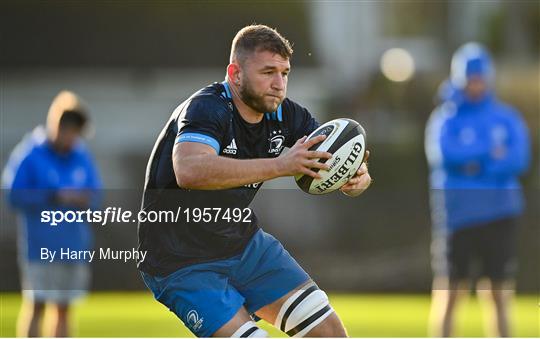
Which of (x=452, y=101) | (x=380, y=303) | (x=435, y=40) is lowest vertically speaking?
(x=380, y=303)

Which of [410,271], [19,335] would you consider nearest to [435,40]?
[410,271]

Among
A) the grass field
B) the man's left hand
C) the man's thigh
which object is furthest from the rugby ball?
the grass field

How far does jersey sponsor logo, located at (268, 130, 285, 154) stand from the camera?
4648 millimetres

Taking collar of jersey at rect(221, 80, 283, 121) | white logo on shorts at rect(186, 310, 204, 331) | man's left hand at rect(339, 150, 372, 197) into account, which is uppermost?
collar of jersey at rect(221, 80, 283, 121)

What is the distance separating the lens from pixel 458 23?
20203 mm

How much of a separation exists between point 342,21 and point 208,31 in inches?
102

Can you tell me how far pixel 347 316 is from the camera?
1027 cm

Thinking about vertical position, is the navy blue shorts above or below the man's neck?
below

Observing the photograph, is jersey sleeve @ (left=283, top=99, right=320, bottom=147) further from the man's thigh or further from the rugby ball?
the man's thigh

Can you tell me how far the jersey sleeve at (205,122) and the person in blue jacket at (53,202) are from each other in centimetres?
305

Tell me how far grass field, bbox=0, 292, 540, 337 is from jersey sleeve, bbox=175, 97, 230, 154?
4.39 meters

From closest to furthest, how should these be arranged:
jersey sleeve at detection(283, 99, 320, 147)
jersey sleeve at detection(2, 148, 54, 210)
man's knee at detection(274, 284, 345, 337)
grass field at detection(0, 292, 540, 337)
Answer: man's knee at detection(274, 284, 345, 337) → jersey sleeve at detection(283, 99, 320, 147) → jersey sleeve at detection(2, 148, 54, 210) → grass field at detection(0, 292, 540, 337)

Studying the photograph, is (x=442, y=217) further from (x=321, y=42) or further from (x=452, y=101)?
(x=321, y=42)

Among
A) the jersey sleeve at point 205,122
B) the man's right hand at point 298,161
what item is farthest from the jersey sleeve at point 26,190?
the man's right hand at point 298,161
